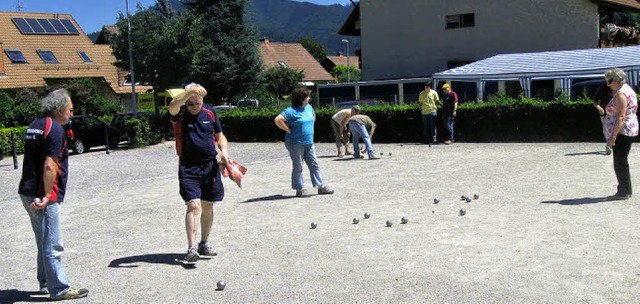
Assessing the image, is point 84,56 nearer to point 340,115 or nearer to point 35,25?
point 35,25

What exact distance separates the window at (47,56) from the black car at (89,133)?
2451 cm

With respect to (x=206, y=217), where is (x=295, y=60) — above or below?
above

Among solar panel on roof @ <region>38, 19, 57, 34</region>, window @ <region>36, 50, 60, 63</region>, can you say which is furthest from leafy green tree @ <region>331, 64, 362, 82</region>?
window @ <region>36, 50, 60, 63</region>

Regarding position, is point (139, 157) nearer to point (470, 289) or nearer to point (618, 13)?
point (470, 289)

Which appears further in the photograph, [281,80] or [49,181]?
[281,80]

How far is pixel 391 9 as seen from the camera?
37000 mm

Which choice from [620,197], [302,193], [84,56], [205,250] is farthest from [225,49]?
[205,250]

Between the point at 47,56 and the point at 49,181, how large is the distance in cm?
4558

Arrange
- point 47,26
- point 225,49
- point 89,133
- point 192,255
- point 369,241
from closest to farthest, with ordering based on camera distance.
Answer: point 192,255
point 369,241
point 89,133
point 225,49
point 47,26

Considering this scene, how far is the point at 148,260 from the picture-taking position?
274 inches

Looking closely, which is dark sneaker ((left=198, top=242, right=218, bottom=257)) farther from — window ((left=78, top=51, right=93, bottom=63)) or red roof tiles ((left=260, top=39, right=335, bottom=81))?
red roof tiles ((left=260, top=39, right=335, bottom=81))

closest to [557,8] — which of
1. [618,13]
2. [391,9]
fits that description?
[618,13]

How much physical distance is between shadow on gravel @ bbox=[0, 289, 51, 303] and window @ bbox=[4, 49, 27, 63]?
42782 millimetres

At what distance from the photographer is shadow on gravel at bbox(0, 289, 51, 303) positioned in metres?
5.71
